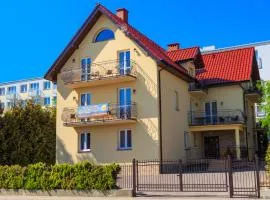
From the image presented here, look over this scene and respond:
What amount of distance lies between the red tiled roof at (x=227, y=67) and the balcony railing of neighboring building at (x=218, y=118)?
7.84 feet

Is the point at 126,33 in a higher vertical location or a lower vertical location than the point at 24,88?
lower

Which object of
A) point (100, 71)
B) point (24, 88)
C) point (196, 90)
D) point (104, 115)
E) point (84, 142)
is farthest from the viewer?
point (24, 88)

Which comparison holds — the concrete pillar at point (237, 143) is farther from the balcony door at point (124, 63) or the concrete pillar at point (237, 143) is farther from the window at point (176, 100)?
the balcony door at point (124, 63)

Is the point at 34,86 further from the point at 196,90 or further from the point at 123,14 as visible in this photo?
the point at 196,90

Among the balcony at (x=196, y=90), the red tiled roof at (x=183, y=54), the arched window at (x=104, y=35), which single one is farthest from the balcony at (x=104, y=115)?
the red tiled roof at (x=183, y=54)

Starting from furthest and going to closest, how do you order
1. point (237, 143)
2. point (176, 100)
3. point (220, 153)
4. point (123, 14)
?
point (220, 153) < point (123, 14) < point (237, 143) < point (176, 100)

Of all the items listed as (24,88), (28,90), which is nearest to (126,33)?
(28,90)

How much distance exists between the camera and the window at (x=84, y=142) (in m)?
29.2

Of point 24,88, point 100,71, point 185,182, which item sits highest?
point 24,88

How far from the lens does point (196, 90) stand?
32.1 m

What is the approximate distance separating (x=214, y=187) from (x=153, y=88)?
34.4ft

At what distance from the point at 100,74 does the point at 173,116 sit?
5651 millimetres

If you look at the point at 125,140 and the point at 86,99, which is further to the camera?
the point at 86,99

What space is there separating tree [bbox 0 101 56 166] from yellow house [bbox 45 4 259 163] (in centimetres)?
384
